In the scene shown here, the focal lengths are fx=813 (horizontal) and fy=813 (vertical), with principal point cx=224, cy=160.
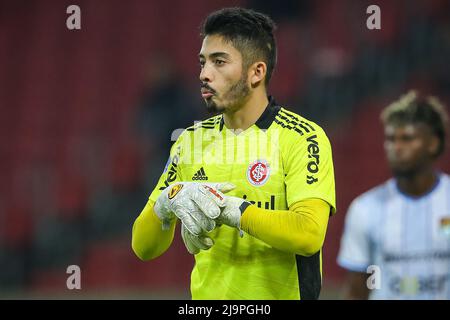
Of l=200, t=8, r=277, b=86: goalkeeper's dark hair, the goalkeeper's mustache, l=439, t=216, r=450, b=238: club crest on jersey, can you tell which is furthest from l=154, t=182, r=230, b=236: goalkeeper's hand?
l=439, t=216, r=450, b=238: club crest on jersey

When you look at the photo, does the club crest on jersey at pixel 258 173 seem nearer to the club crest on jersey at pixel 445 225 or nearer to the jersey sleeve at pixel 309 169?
the jersey sleeve at pixel 309 169

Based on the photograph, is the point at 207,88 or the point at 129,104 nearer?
the point at 207,88

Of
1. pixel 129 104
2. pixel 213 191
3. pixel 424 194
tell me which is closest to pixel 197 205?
pixel 213 191

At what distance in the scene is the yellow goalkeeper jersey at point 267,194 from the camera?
348cm

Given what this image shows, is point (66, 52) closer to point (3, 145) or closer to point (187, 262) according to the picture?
point (3, 145)

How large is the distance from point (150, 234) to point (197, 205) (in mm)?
418

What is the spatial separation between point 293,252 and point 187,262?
6.82m

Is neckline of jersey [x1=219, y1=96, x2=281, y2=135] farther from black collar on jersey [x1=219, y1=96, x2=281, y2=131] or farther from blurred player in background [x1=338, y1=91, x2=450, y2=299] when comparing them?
blurred player in background [x1=338, y1=91, x2=450, y2=299]

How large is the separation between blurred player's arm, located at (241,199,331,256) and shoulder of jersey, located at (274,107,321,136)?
0.40 m

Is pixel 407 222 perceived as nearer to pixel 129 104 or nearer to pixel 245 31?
pixel 245 31

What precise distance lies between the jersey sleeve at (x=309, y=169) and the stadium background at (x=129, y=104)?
603 cm

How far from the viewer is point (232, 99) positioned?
11.9 ft

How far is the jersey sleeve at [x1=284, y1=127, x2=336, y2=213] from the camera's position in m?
3.41
